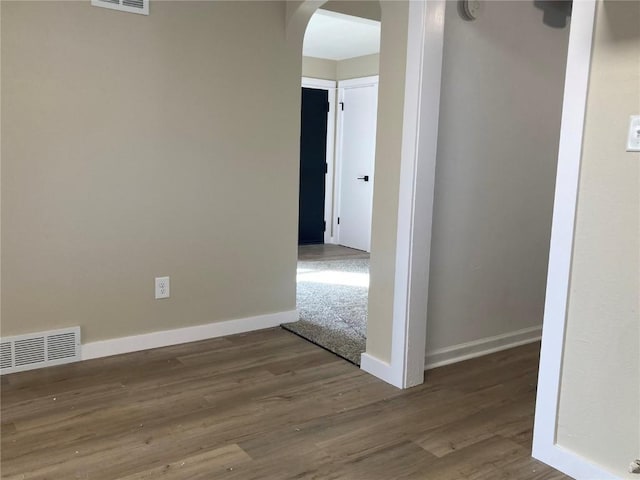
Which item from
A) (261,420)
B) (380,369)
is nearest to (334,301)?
(380,369)

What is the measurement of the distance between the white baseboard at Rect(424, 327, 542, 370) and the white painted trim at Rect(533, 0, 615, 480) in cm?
86

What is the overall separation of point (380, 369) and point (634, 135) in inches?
60.9

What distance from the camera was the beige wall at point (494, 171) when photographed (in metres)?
2.71

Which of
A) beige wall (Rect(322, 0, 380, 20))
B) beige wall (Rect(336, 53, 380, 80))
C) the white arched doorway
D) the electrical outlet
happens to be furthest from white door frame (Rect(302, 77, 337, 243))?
the white arched doorway

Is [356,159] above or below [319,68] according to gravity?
below

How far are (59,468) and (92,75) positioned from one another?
1.80 metres

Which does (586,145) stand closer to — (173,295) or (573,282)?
(573,282)

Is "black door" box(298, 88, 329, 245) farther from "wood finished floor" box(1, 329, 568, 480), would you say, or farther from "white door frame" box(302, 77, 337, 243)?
"wood finished floor" box(1, 329, 568, 480)

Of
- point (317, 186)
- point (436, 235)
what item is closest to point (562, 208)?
point (436, 235)

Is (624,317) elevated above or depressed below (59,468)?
above

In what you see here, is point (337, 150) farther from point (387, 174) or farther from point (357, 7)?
point (387, 174)

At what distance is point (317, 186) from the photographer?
22.4 ft

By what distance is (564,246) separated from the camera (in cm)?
188

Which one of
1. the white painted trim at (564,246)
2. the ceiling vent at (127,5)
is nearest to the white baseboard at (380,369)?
the white painted trim at (564,246)
